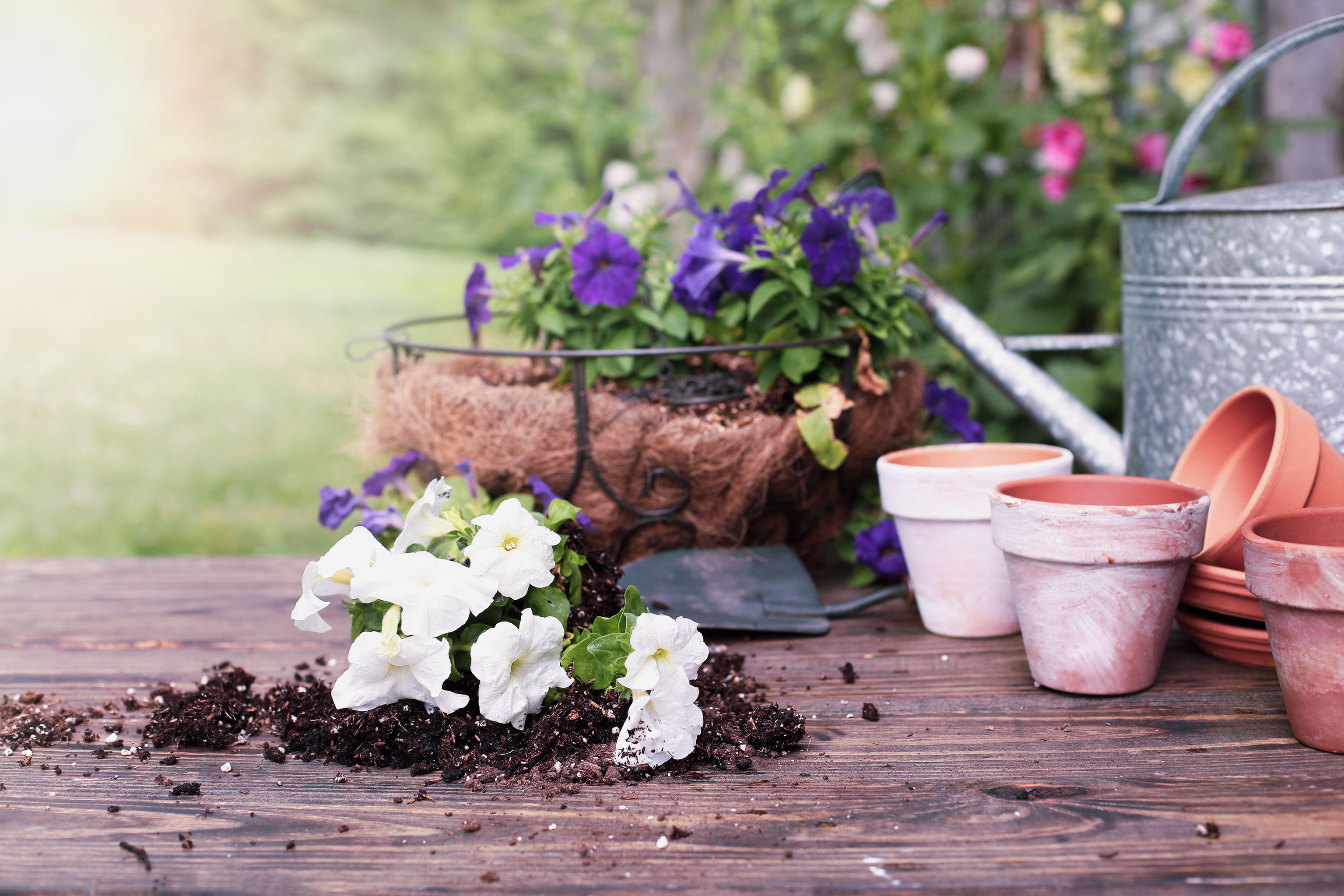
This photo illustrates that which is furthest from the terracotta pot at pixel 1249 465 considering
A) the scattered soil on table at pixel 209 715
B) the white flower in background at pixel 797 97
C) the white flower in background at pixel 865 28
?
the white flower in background at pixel 865 28

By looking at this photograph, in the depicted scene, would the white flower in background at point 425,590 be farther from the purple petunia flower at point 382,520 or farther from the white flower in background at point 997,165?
the white flower in background at point 997,165

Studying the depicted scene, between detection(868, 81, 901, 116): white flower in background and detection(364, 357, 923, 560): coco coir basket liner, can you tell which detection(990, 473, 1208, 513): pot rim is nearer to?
detection(364, 357, 923, 560): coco coir basket liner

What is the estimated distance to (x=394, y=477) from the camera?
1.44m

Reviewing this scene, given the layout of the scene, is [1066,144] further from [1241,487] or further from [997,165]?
[1241,487]

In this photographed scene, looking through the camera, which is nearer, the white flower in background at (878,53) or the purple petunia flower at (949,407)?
the purple petunia flower at (949,407)

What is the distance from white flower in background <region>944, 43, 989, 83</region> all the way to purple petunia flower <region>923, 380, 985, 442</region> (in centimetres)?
144

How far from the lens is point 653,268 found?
1.52 m

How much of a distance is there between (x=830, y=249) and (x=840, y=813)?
78 centimetres

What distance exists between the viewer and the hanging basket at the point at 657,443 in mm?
1351

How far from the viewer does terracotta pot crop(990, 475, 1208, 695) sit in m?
0.99

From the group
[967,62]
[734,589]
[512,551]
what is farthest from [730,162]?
[512,551]

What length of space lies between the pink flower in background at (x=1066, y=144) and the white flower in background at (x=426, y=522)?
6.92 feet

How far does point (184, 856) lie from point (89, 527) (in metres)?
3.33

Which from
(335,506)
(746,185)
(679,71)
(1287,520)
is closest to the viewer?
(1287,520)
